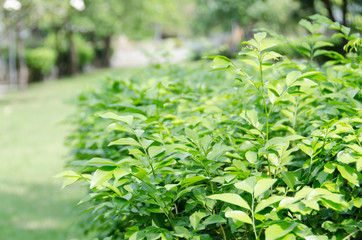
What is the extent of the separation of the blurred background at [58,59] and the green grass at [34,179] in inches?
0.5

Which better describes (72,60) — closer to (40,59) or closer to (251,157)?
(40,59)

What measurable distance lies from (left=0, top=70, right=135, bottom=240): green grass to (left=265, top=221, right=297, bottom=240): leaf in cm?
95

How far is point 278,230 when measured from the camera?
86 centimetres

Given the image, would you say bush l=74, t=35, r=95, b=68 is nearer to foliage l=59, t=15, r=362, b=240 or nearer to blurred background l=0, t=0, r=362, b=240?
blurred background l=0, t=0, r=362, b=240

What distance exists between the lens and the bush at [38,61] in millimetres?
20016

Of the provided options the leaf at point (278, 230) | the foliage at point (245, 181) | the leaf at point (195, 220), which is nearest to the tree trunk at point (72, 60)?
the foliage at point (245, 181)

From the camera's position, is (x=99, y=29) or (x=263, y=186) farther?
(x=99, y=29)

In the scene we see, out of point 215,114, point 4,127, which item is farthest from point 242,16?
point 215,114

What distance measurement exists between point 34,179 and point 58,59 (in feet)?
59.2

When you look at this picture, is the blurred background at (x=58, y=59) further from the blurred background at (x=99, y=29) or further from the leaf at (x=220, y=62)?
the leaf at (x=220, y=62)

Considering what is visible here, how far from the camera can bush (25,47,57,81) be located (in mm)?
20016

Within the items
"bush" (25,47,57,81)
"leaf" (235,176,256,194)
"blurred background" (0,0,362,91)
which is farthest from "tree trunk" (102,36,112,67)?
"leaf" (235,176,256,194)

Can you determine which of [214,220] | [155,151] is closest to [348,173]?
[214,220]

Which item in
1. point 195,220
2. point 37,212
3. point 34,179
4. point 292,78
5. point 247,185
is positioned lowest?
point 34,179
